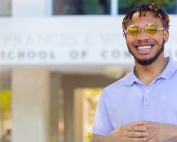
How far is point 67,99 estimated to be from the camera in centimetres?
1265

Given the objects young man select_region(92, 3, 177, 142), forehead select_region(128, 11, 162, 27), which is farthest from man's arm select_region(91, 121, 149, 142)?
forehead select_region(128, 11, 162, 27)

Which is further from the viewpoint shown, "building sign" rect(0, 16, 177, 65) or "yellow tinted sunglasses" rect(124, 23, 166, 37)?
"building sign" rect(0, 16, 177, 65)

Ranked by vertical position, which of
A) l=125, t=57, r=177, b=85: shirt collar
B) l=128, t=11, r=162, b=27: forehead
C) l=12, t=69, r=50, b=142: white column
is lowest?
l=12, t=69, r=50, b=142: white column

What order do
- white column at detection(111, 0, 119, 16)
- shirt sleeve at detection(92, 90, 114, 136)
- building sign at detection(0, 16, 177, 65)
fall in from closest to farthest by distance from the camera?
1. shirt sleeve at detection(92, 90, 114, 136)
2. building sign at detection(0, 16, 177, 65)
3. white column at detection(111, 0, 119, 16)

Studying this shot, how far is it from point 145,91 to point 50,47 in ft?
17.0

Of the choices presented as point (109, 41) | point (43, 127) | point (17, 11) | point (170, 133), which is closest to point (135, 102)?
point (170, 133)

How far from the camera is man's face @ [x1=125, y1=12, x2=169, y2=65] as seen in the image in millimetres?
1664

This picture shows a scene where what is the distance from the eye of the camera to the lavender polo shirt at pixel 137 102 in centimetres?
160

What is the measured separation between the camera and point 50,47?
676 cm

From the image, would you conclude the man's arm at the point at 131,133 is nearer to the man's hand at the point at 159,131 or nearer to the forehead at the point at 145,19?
the man's hand at the point at 159,131

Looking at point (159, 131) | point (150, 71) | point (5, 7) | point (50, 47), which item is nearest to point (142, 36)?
point (150, 71)

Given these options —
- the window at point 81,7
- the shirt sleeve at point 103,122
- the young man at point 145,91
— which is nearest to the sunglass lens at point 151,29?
the young man at point 145,91

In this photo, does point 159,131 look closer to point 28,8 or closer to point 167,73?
point 167,73

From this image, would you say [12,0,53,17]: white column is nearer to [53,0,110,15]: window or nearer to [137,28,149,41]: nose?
[53,0,110,15]: window
